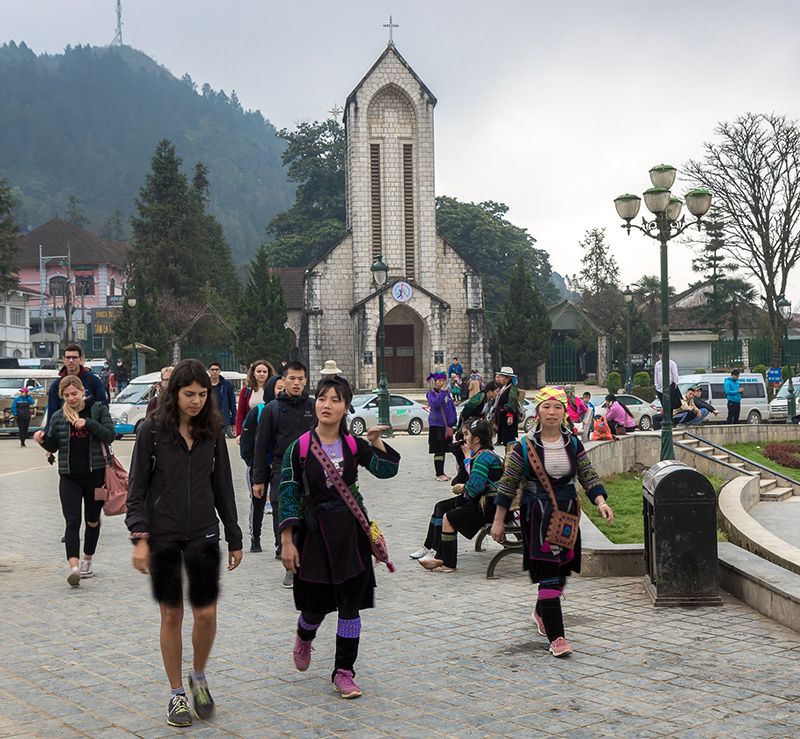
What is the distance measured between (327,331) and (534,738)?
46.3 metres

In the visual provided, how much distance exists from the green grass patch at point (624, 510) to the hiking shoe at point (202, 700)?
3555mm

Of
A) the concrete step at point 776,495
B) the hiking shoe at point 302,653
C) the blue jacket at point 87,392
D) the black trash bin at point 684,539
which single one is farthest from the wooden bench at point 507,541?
the concrete step at point 776,495

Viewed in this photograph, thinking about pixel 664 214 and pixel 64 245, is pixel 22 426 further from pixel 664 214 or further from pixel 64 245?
pixel 64 245

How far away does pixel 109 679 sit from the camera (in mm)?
5434

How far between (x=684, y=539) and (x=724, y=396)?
29.2m

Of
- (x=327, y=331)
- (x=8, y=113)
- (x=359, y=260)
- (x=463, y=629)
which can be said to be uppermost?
(x=8, y=113)

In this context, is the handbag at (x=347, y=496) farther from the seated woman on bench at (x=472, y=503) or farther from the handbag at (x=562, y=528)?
the seated woman on bench at (x=472, y=503)

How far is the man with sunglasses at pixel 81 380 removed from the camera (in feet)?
27.7

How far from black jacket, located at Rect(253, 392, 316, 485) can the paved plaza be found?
41.0 inches

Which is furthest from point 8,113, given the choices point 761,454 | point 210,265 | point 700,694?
point 700,694

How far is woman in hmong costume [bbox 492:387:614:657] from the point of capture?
5.86m

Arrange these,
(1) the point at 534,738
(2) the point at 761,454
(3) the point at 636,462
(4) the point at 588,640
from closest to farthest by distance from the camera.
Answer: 1. (1) the point at 534,738
2. (4) the point at 588,640
3. (3) the point at 636,462
4. (2) the point at 761,454

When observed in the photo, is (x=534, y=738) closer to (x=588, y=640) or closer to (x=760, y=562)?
(x=588, y=640)

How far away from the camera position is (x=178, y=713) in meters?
4.61
